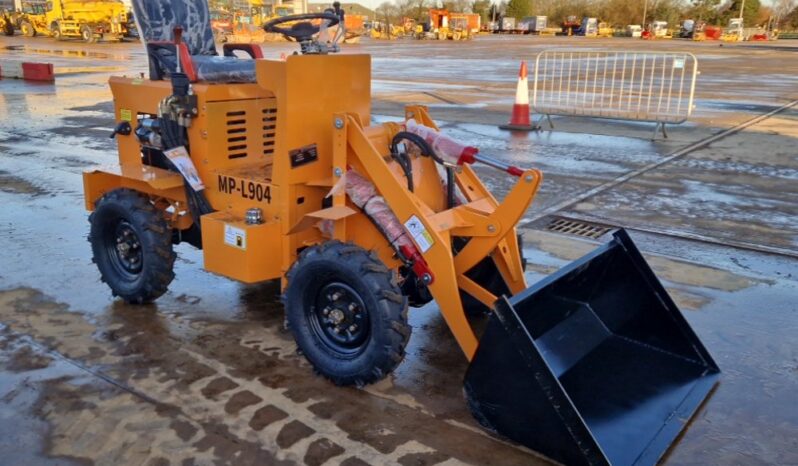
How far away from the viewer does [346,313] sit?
137 inches

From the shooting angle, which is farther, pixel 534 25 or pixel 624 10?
pixel 624 10

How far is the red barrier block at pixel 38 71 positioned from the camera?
18547mm

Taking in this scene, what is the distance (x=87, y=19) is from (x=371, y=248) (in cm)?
4108

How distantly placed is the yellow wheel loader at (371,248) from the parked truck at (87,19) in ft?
129

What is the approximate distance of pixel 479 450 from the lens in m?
3.01

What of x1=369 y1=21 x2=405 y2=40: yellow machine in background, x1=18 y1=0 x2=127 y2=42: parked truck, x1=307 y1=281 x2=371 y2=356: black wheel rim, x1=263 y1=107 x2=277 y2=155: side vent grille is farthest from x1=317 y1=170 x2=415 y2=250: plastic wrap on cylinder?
x1=369 y1=21 x2=405 y2=40: yellow machine in background

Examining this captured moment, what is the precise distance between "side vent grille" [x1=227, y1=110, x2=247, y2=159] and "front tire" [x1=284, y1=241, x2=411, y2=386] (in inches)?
40.6

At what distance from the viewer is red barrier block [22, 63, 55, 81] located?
60.8ft

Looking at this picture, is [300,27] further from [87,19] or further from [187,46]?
[87,19]

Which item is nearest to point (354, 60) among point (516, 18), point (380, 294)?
point (380, 294)

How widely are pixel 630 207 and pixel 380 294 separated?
4367mm

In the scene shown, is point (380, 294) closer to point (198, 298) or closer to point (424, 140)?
point (424, 140)

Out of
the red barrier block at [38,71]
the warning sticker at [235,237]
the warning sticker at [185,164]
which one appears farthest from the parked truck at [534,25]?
the warning sticker at [235,237]

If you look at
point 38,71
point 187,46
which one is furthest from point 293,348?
point 38,71
